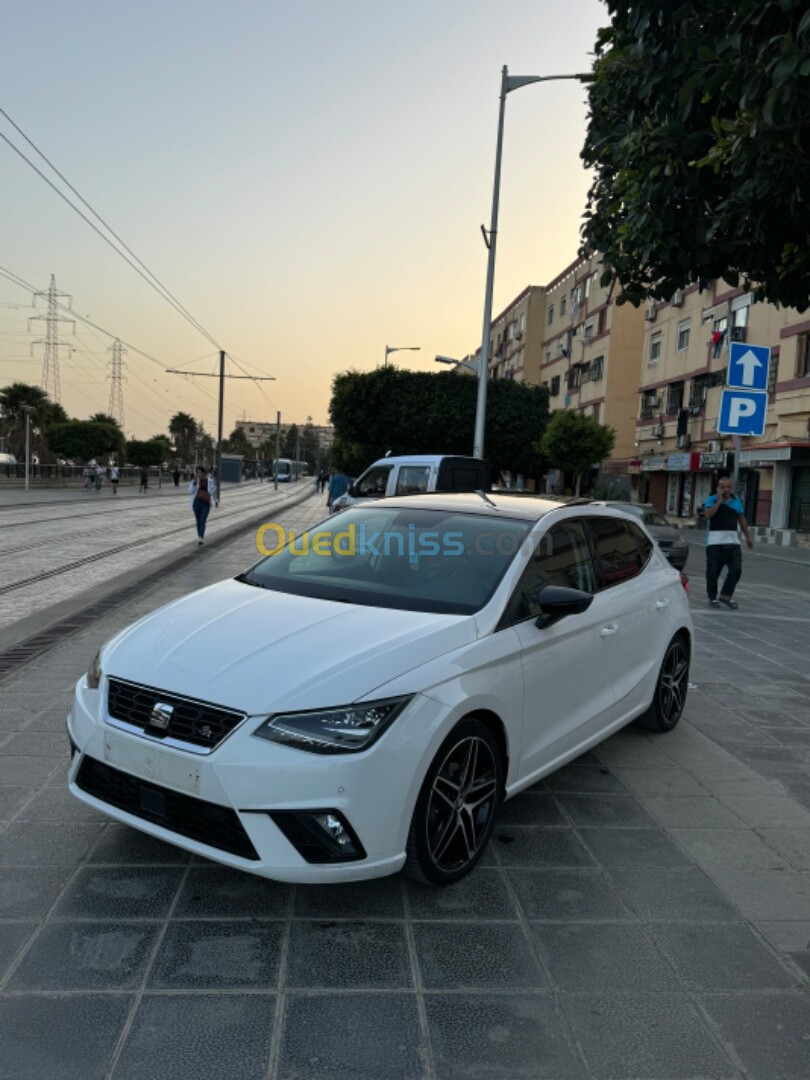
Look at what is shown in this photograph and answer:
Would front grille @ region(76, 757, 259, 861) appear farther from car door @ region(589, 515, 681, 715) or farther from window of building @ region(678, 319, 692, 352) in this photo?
window of building @ region(678, 319, 692, 352)

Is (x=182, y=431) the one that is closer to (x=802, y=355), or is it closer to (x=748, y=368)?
(x=802, y=355)

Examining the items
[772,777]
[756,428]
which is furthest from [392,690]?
[756,428]

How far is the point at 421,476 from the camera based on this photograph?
1362 cm

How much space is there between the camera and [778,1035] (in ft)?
7.73

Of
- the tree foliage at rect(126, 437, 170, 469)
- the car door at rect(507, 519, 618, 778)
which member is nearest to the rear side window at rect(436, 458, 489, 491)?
the car door at rect(507, 519, 618, 778)

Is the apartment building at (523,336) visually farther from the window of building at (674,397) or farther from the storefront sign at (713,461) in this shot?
the storefront sign at (713,461)

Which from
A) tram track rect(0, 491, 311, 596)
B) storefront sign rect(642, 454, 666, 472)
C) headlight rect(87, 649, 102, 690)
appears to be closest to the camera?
headlight rect(87, 649, 102, 690)

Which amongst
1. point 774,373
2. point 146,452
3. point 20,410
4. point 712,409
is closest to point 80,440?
point 20,410

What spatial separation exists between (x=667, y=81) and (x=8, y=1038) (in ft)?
18.8

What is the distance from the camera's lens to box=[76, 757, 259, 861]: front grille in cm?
267

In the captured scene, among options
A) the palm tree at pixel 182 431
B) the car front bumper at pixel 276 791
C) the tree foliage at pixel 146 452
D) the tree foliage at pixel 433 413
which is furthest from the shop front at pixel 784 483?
the palm tree at pixel 182 431

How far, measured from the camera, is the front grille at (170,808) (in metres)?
2.67

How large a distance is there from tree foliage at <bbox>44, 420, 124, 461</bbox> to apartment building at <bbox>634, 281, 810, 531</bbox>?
37716mm

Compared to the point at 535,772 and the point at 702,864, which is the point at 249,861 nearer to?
the point at 535,772
